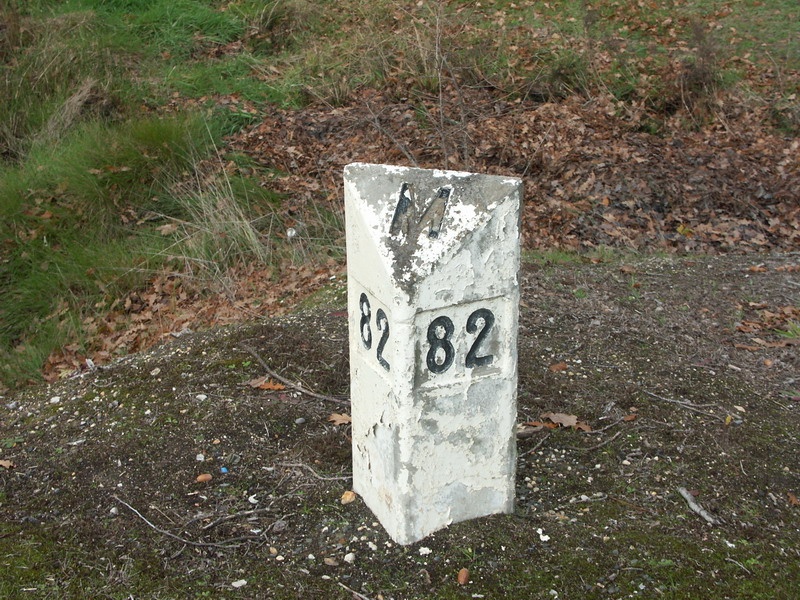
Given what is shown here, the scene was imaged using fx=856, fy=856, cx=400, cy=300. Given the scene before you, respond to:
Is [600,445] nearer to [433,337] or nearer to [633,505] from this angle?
[633,505]

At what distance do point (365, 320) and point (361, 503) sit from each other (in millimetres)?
802

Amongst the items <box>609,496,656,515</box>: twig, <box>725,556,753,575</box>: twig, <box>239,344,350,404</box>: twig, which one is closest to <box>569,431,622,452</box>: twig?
<box>609,496,656,515</box>: twig

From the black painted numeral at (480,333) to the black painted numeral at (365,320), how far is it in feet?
1.14

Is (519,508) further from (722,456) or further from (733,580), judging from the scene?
(722,456)

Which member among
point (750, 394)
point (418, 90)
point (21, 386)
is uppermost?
point (418, 90)

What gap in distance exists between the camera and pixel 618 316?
5.00 metres

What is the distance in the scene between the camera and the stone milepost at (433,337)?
266 cm

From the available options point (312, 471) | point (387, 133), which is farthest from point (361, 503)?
point (387, 133)

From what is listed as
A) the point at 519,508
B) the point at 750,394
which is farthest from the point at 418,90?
the point at 519,508

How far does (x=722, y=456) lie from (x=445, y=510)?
1.36m

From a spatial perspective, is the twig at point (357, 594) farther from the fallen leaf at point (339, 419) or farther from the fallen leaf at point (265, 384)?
the fallen leaf at point (265, 384)

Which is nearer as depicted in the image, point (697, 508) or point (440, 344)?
point (440, 344)

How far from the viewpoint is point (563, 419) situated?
151 inches

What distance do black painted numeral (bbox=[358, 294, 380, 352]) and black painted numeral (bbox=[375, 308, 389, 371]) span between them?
8cm
